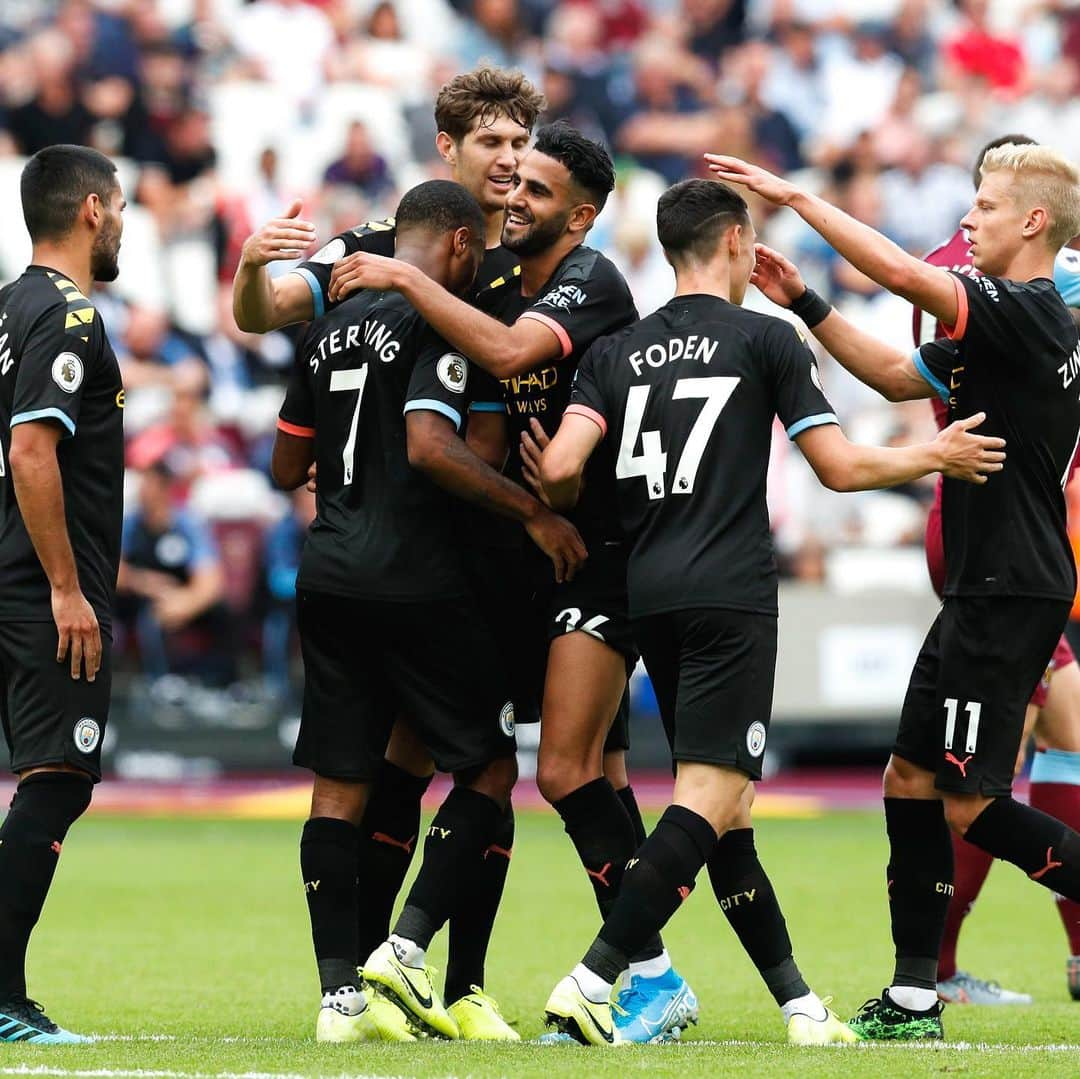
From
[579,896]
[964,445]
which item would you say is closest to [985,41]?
[579,896]

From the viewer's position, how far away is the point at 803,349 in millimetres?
5828

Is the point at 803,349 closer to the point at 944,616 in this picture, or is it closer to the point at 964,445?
the point at 964,445

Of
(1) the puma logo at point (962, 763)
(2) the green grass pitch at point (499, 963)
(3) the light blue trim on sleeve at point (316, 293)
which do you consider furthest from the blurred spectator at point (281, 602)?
(1) the puma logo at point (962, 763)

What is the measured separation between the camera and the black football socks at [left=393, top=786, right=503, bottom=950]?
6004mm

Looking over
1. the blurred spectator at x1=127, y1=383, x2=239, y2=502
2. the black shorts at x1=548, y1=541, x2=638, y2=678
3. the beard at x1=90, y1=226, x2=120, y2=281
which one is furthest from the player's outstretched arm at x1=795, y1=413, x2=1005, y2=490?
the blurred spectator at x1=127, y1=383, x2=239, y2=502

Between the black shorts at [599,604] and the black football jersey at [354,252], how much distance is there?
1.01 metres

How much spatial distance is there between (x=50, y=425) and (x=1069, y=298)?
3.39m

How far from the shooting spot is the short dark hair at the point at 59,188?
20.2ft

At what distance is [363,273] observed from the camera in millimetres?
5949

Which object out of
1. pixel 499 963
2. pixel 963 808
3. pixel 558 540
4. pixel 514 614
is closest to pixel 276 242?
pixel 558 540

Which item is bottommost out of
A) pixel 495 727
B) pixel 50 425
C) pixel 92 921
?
pixel 92 921

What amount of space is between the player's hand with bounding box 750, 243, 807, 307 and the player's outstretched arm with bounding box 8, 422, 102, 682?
7.51ft

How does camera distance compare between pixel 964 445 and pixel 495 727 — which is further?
pixel 495 727

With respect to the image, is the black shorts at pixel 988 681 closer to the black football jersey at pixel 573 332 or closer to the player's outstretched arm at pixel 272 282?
the black football jersey at pixel 573 332
